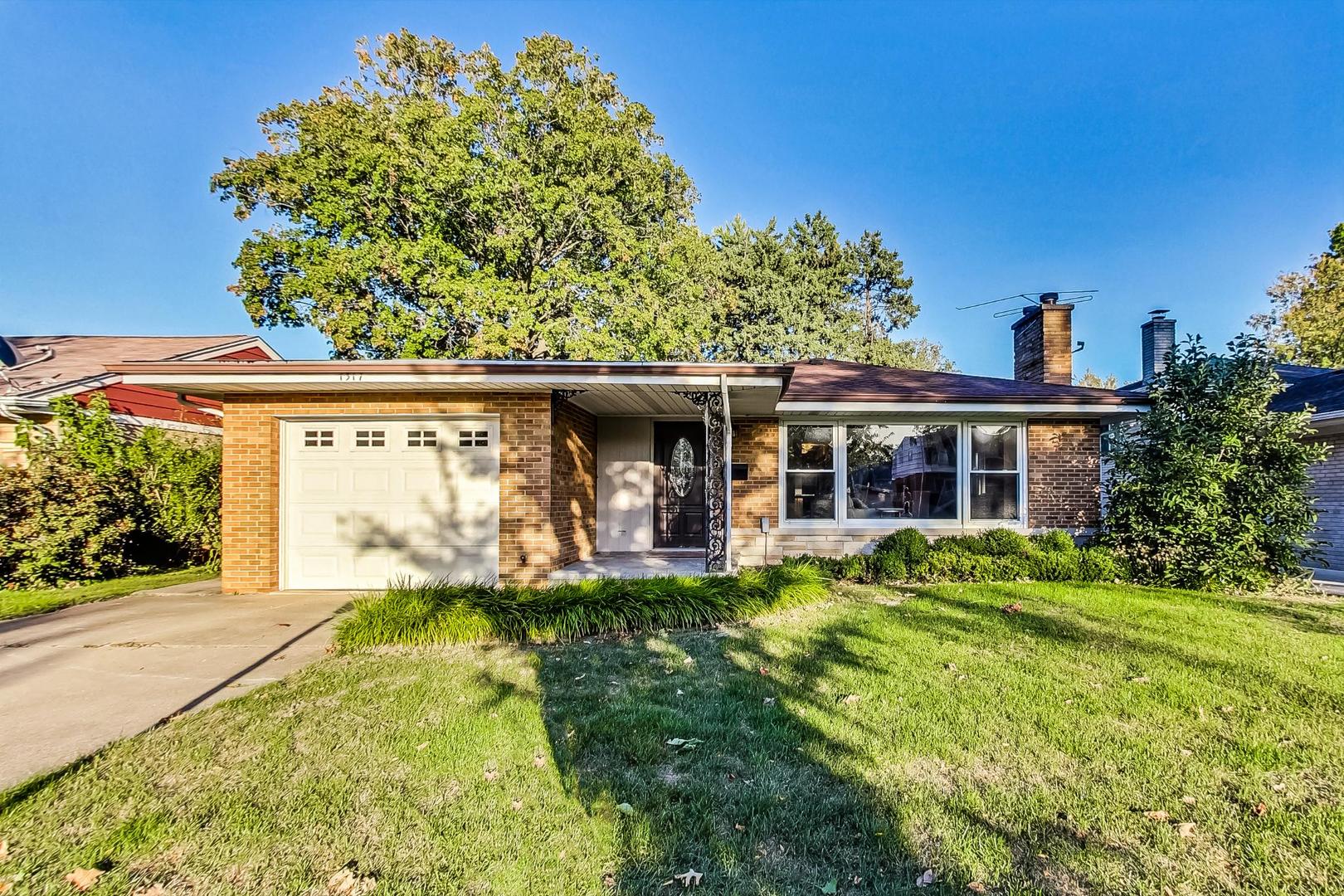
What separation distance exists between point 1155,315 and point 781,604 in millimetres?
16889

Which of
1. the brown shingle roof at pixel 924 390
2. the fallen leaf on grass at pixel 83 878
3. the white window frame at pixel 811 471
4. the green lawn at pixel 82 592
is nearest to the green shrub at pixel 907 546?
the white window frame at pixel 811 471

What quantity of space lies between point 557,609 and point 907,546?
4.90 metres

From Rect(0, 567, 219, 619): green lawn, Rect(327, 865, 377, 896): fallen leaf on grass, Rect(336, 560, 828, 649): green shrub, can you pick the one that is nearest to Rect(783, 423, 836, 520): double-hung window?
Rect(336, 560, 828, 649): green shrub

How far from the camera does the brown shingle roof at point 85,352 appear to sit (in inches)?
408

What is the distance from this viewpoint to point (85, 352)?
1312cm

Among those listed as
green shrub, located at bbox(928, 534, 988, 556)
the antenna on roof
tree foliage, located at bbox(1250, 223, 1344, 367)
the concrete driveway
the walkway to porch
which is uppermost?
tree foliage, located at bbox(1250, 223, 1344, 367)

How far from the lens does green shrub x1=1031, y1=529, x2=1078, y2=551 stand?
26.7 feet

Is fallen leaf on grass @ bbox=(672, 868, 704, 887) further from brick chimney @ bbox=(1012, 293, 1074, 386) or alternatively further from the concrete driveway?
brick chimney @ bbox=(1012, 293, 1074, 386)

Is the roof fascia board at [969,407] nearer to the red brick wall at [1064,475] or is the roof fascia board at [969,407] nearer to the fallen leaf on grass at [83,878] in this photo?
the red brick wall at [1064,475]

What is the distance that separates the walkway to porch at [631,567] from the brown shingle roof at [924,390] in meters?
2.76

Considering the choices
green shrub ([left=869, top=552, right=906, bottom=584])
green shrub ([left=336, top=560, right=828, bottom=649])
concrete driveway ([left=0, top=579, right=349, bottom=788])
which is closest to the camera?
concrete driveway ([left=0, top=579, right=349, bottom=788])

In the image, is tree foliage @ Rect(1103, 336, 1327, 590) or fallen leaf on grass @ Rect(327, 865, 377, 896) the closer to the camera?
fallen leaf on grass @ Rect(327, 865, 377, 896)

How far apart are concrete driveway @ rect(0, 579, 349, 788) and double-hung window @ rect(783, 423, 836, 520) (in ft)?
20.5

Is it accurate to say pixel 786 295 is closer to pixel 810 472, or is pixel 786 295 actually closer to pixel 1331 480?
pixel 810 472
